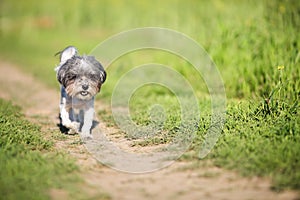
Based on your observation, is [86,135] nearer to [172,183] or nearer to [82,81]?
[82,81]

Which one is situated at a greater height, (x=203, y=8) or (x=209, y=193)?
(x=203, y=8)

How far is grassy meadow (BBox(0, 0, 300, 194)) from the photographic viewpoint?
5.11 m

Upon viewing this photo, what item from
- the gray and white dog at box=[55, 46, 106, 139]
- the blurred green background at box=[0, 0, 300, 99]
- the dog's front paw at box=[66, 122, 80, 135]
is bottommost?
the dog's front paw at box=[66, 122, 80, 135]

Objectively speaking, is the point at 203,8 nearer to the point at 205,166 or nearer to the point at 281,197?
the point at 205,166

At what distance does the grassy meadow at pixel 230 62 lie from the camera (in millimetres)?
5109

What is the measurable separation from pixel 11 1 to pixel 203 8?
12726 mm

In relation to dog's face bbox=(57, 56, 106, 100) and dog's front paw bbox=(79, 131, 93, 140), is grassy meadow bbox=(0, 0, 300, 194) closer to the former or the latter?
dog's front paw bbox=(79, 131, 93, 140)

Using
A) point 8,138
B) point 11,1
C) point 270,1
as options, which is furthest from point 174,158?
point 11,1

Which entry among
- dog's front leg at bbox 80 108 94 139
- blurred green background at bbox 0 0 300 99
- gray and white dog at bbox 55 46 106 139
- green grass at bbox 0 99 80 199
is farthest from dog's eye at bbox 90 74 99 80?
blurred green background at bbox 0 0 300 99

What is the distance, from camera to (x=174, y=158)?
5.27m

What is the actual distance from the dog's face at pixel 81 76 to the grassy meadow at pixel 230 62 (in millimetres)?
962

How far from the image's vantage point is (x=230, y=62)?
353 inches

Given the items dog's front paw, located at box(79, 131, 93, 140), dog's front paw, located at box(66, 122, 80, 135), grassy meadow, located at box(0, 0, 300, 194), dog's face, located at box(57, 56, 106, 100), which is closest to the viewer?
grassy meadow, located at box(0, 0, 300, 194)

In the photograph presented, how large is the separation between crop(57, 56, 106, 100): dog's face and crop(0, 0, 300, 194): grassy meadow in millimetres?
962
